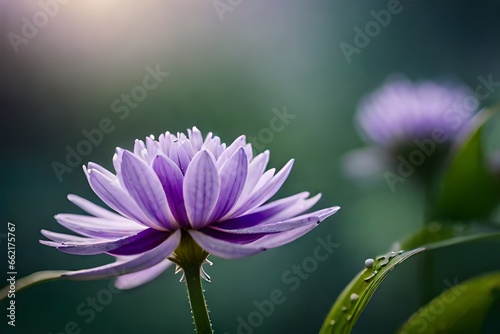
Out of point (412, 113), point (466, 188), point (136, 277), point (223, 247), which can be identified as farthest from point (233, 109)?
point (223, 247)

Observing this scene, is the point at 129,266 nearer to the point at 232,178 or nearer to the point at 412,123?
the point at 232,178

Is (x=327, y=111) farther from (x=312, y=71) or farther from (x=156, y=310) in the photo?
(x=156, y=310)

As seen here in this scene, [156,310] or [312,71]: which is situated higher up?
[312,71]

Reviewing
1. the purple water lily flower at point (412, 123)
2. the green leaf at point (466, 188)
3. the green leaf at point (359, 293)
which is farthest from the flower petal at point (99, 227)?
the purple water lily flower at point (412, 123)

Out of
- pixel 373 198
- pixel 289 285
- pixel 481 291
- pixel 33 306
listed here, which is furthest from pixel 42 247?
pixel 481 291

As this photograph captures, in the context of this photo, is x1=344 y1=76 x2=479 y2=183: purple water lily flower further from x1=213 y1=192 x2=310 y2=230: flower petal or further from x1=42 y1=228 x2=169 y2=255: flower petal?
x1=42 y1=228 x2=169 y2=255: flower petal

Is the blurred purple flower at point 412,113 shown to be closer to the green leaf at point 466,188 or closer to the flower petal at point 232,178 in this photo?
the green leaf at point 466,188
